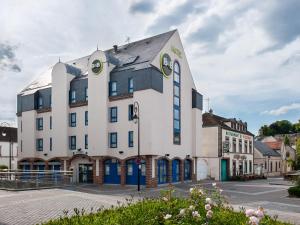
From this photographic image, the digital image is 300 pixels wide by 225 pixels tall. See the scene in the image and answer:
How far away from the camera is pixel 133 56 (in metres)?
36.0

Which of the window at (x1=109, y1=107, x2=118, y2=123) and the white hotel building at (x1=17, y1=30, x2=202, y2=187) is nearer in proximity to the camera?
the white hotel building at (x1=17, y1=30, x2=202, y2=187)

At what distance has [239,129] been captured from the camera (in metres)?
51.1

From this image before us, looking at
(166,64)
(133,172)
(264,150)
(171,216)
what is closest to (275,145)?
(264,150)

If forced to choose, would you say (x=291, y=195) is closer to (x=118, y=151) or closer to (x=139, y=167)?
(x=139, y=167)

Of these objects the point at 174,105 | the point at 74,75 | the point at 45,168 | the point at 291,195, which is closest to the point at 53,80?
the point at 74,75

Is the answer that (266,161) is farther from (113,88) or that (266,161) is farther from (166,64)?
(113,88)

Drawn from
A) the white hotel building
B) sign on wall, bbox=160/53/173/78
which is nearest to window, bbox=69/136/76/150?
the white hotel building

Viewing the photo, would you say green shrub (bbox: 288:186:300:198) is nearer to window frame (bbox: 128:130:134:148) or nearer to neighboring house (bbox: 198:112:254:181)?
window frame (bbox: 128:130:134:148)

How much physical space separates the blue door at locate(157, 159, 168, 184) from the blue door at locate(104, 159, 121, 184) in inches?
145

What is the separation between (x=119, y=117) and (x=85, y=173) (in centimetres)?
710

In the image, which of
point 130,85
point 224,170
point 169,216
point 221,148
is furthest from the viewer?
point 224,170

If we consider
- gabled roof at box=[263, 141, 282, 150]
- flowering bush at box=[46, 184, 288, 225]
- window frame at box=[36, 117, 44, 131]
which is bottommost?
gabled roof at box=[263, 141, 282, 150]

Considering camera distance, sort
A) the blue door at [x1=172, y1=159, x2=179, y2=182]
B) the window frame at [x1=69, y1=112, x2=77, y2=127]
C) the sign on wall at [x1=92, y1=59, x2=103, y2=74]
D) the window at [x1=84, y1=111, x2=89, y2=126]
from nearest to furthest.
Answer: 1. the sign on wall at [x1=92, y1=59, x2=103, y2=74]
2. the blue door at [x1=172, y1=159, x2=179, y2=182]
3. the window at [x1=84, y1=111, x2=89, y2=126]
4. the window frame at [x1=69, y1=112, x2=77, y2=127]

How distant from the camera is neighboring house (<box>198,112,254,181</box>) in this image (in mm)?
43562
